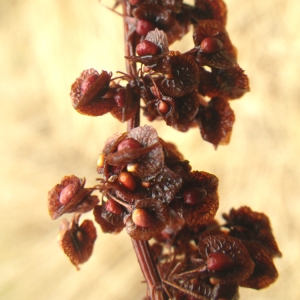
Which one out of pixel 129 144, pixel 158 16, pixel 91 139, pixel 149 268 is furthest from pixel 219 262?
pixel 91 139

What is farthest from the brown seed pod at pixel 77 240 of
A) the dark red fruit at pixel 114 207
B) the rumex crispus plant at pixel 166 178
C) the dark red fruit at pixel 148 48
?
the dark red fruit at pixel 148 48

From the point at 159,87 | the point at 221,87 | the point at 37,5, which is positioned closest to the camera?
the point at 159,87

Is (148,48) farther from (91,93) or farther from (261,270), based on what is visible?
(261,270)

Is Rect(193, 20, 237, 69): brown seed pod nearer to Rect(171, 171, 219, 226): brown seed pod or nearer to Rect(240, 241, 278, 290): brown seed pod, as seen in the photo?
Rect(171, 171, 219, 226): brown seed pod

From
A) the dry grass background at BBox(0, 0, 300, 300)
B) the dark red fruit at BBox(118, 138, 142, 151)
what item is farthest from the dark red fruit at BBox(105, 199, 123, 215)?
the dry grass background at BBox(0, 0, 300, 300)

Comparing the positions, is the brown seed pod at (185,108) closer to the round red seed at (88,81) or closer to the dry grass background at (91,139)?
the round red seed at (88,81)

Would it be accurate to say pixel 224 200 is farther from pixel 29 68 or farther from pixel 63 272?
pixel 29 68

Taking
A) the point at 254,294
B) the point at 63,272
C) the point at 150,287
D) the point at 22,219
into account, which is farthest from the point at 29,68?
the point at 254,294
